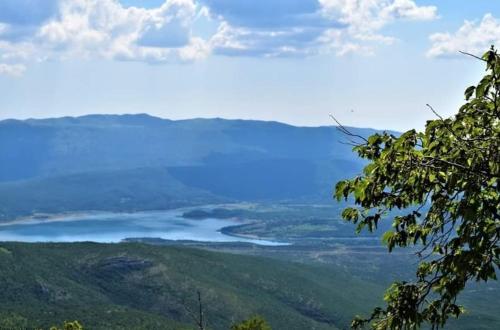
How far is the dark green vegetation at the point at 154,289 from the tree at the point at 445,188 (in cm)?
9566

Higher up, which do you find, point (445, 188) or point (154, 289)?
point (445, 188)

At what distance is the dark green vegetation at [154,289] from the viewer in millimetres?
120562

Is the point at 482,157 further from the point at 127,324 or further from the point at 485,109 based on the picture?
the point at 127,324

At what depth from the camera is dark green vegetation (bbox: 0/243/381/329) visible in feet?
396

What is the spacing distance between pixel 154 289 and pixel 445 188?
14689 cm

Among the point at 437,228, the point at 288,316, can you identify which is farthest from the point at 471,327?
the point at 437,228

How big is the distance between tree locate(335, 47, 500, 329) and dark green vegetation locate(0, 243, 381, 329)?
9566 centimetres

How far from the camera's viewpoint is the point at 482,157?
1362 cm

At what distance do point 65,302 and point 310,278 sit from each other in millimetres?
82517

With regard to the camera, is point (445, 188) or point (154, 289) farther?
point (154, 289)

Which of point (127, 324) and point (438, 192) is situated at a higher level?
point (438, 192)

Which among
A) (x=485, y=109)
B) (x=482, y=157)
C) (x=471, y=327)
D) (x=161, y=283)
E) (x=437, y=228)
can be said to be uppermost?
(x=485, y=109)

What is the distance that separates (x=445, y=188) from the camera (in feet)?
46.0

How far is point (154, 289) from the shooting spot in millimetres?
156375
